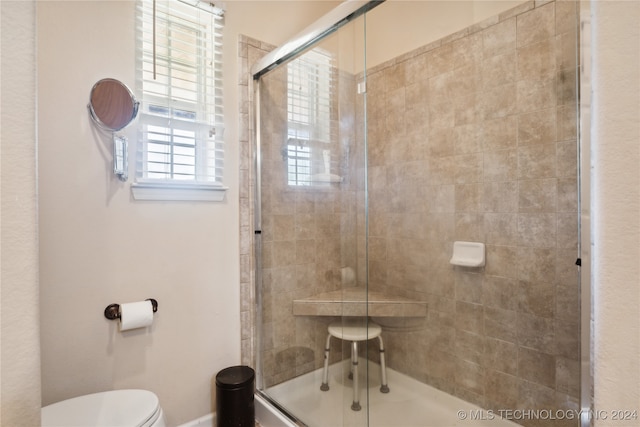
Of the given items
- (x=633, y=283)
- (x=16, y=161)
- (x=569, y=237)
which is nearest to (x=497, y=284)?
(x=569, y=237)

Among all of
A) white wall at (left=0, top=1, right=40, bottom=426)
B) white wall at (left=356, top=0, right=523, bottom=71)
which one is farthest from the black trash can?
white wall at (left=356, top=0, right=523, bottom=71)

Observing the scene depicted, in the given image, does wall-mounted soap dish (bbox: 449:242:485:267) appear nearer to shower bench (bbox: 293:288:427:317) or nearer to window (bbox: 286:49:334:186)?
shower bench (bbox: 293:288:427:317)

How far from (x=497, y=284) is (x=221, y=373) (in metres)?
1.51

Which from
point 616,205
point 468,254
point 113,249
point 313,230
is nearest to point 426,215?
point 468,254

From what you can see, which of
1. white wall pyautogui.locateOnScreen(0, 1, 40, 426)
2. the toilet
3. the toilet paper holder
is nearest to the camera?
white wall pyautogui.locateOnScreen(0, 1, 40, 426)

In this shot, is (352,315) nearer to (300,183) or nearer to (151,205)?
(300,183)

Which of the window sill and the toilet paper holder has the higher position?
the window sill

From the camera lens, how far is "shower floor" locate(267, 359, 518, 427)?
1583 mm

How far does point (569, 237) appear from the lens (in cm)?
142

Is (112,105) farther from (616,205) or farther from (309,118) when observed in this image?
(616,205)

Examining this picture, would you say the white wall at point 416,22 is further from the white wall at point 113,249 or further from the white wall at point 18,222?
the white wall at point 18,222

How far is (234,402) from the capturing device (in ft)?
4.95

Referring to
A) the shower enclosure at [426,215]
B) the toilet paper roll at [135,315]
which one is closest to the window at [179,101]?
the shower enclosure at [426,215]

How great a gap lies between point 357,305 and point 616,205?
4.24ft
